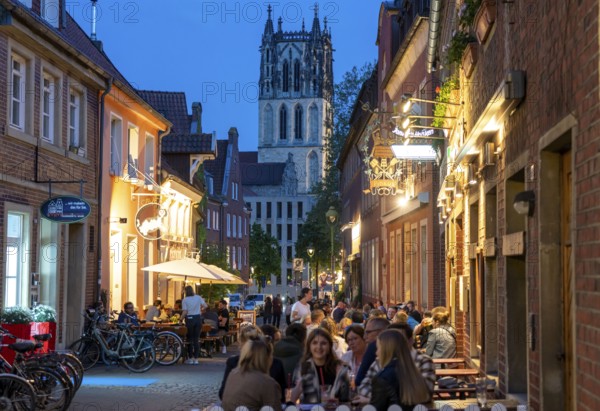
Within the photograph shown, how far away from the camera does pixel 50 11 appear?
75.0 feet

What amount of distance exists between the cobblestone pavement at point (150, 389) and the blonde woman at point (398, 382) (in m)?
6.77

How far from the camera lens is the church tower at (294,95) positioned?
167250 millimetres

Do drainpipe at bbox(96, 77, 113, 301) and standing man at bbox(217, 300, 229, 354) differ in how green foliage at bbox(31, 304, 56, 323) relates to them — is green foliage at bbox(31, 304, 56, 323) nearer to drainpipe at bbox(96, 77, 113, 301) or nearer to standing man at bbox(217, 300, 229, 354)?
drainpipe at bbox(96, 77, 113, 301)

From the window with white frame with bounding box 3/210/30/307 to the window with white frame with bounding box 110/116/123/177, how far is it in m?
6.77

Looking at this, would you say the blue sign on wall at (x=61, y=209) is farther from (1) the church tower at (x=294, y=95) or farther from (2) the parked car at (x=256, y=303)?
(1) the church tower at (x=294, y=95)

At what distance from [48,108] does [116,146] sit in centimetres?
594

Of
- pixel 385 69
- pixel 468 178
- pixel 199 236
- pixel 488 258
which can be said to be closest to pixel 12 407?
pixel 488 258

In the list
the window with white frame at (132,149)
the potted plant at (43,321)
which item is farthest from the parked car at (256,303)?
the potted plant at (43,321)

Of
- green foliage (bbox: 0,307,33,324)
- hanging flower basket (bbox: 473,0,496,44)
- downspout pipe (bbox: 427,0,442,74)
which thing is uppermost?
downspout pipe (bbox: 427,0,442,74)

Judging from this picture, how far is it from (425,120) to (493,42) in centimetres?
961

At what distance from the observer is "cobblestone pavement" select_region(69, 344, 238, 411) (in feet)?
50.0

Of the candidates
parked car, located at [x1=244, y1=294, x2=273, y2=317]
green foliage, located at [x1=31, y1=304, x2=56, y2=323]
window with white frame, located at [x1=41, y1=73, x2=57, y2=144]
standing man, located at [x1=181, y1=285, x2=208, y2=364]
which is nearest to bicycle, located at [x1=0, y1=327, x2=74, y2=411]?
green foliage, located at [x1=31, y1=304, x2=56, y2=323]

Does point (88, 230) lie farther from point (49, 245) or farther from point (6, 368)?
point (6, 368)

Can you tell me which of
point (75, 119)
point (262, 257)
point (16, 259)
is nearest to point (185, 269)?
point (75, 119)
